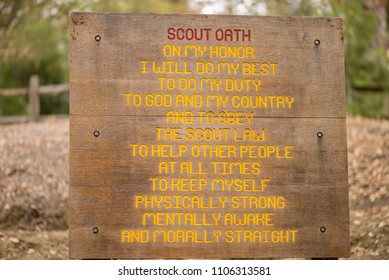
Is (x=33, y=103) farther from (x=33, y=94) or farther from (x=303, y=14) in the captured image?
(x=303, y=14)

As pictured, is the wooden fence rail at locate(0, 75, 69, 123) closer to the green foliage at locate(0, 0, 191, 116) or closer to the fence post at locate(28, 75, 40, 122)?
the fence post at locate(28, 75, 40, 122)

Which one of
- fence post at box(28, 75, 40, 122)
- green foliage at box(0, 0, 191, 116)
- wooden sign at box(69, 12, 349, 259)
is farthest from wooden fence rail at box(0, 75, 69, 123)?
wooden sign at box(69, 12, 349, 259)

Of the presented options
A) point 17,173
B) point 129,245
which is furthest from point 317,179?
point 17,173

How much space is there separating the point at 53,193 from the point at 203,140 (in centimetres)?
360

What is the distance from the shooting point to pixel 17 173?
25.4 ft

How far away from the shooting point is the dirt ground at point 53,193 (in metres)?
6.05

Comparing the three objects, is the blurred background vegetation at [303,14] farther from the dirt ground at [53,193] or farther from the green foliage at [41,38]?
the dirt ground at [53,193]

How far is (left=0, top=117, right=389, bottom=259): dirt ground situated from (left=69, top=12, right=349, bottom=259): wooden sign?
157 cm

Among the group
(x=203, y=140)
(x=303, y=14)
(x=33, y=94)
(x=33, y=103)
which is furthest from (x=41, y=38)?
(x=203, y=140)

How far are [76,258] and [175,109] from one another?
1.40 metres

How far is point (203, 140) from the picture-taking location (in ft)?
15.1

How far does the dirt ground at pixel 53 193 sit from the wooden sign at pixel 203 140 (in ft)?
5.14

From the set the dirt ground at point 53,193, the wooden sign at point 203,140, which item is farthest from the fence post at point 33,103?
the wooden sign at point 203,140

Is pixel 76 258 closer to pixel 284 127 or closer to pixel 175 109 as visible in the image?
pixel 175 109
